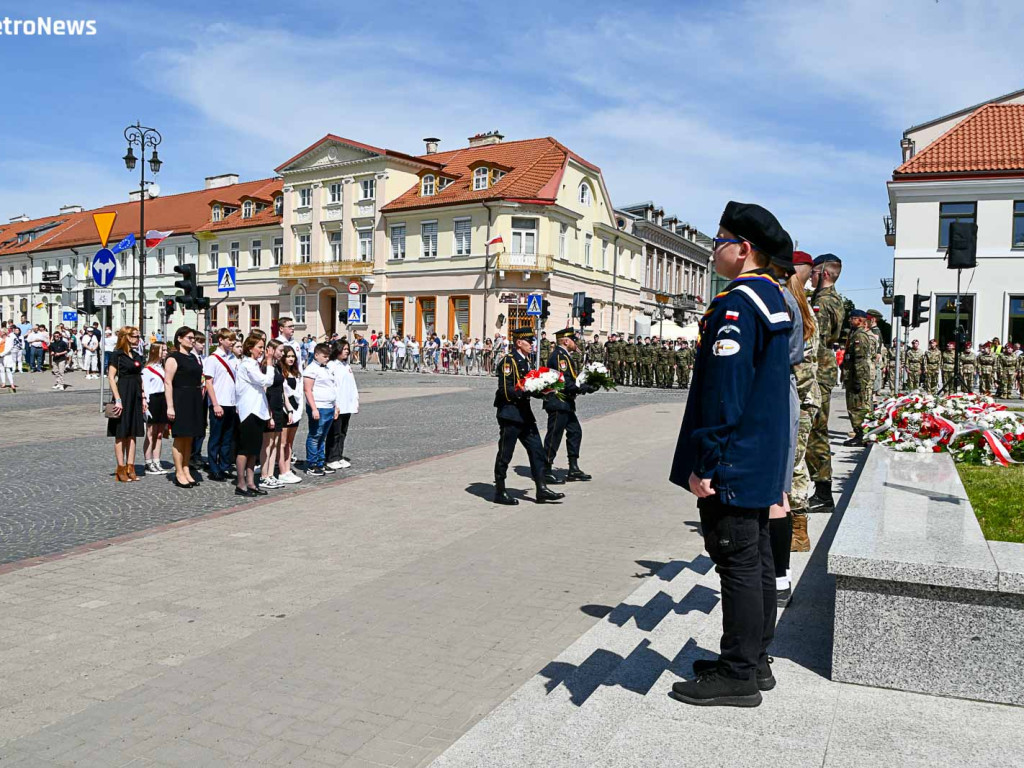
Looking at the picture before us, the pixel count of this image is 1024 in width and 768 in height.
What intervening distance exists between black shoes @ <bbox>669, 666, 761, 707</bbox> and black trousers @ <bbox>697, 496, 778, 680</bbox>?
33mm

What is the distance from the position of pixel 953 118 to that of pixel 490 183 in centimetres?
2521

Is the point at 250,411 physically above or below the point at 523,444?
above

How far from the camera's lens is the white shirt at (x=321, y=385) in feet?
37.3

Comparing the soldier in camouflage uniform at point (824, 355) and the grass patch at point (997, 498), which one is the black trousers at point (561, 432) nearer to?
the soldier in camouflage uniform at point (824, 355)

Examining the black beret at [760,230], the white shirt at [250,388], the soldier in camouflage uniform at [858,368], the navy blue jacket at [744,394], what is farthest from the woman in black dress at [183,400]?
the soldier in camouflage uniform at [858,368]

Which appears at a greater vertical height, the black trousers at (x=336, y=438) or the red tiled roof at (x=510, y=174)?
the red tiled roof at (x=510, y=174)

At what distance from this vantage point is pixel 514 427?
9.59 meters

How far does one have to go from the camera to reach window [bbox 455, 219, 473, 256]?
46.8m

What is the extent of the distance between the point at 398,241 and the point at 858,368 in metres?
40.0

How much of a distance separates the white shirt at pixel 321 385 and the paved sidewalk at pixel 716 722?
298 inches

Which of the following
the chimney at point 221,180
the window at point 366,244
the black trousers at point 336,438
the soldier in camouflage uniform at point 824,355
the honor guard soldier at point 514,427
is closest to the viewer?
the soldier in camouflage uniform at point 824,355

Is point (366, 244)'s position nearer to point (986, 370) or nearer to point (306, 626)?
point (986, 370)

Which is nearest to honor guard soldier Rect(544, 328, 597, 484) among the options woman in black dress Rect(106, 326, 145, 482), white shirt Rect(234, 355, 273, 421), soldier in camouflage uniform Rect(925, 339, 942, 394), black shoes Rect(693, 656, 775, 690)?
white shirt Rect(234, 355, 273, 421)

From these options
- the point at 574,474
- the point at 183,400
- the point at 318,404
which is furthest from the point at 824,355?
the point at 183,400
